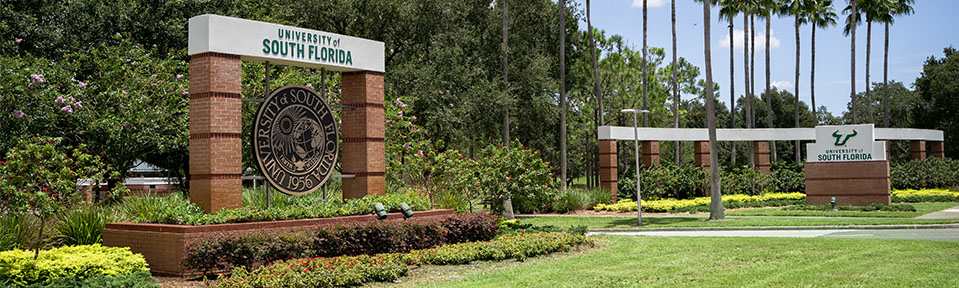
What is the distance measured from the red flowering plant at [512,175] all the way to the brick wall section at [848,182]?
12.8 m

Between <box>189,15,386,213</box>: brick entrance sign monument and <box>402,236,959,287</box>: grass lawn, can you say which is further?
<box>189,15,386,213</box>: brick entrance sign monument

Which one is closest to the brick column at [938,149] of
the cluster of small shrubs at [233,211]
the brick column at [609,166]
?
the brick column at [609,166]

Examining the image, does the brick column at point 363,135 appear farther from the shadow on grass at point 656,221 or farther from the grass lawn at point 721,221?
the shadow on grass at point 656,221

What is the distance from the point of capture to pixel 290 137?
657 inches

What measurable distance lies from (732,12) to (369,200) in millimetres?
41559

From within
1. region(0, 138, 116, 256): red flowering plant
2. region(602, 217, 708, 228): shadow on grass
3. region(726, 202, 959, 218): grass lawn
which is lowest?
region(602, 217, 708, 228): shadow on grass

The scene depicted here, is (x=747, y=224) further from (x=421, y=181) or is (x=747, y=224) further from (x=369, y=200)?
(x=369, y=200)

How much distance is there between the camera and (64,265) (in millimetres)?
11938

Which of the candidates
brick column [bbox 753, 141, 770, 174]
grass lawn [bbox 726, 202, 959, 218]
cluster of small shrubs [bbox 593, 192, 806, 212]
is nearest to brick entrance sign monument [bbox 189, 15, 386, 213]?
grass lawn [bbox 726, 202, 959, 218]

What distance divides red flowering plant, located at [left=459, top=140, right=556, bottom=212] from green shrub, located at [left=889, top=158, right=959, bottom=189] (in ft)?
80.4

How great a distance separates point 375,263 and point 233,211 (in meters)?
3.01

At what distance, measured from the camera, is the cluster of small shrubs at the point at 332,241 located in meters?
13.6

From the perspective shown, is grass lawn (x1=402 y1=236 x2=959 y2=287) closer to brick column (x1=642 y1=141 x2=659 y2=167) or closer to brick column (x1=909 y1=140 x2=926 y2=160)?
brick column (x1=642 y1=141 x2=659 y2=167)

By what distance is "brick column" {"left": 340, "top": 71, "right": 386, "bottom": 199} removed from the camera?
1852 cm
